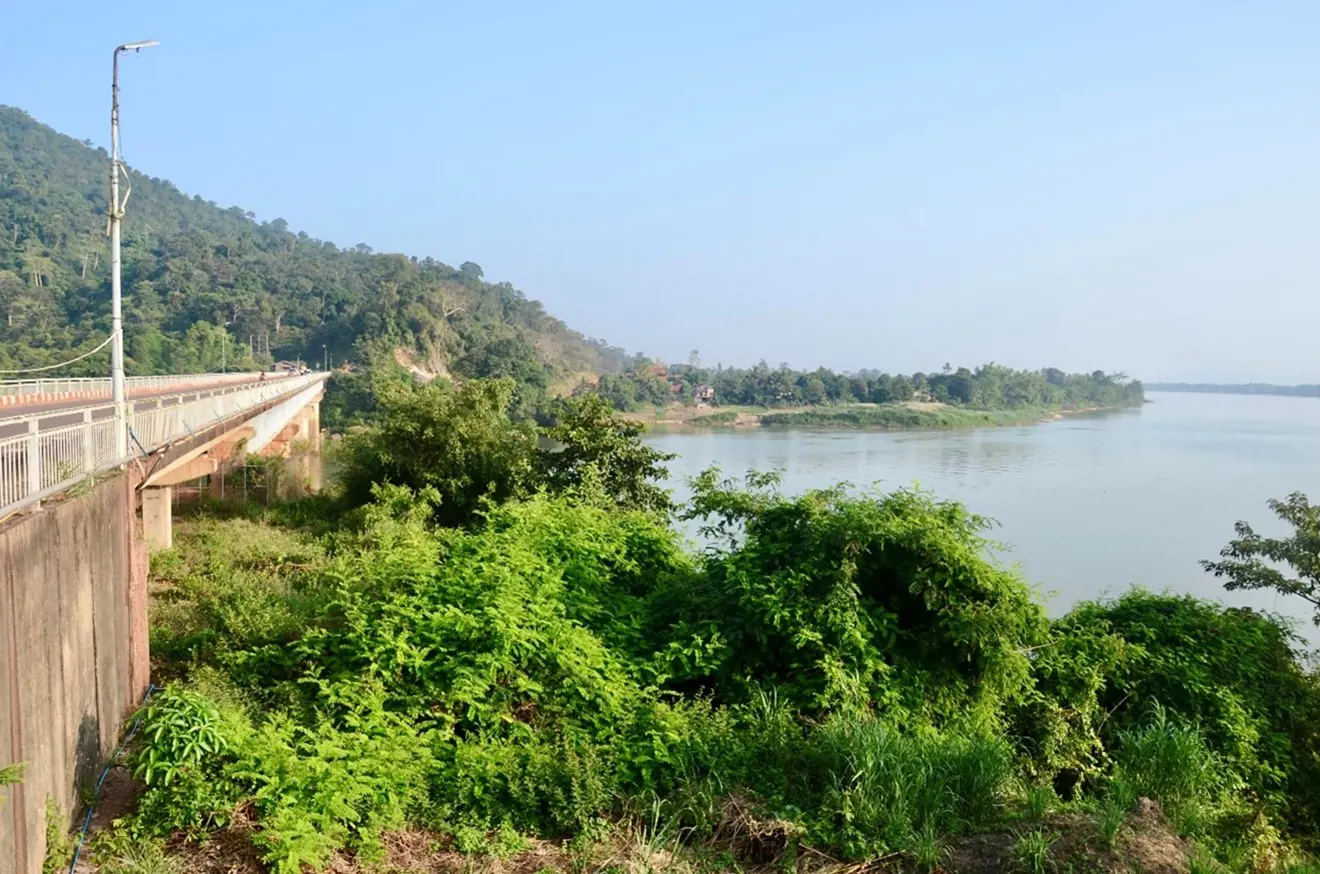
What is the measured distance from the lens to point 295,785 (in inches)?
264

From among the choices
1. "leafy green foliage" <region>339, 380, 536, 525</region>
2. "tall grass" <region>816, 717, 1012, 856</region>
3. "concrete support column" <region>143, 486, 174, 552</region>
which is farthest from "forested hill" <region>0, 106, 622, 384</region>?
"tall grass" <region>816, 717, 1012, 856</region>

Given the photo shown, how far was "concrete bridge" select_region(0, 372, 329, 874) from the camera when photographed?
18.8ft

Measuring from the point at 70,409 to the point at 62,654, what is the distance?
1043 cm

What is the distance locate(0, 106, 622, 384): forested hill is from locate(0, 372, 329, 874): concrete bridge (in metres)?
46.0

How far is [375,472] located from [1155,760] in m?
18.7

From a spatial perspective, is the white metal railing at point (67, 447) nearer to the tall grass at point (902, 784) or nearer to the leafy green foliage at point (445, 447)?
the tall grass at point (902, 784)

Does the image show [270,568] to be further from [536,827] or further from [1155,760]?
[1155,760]

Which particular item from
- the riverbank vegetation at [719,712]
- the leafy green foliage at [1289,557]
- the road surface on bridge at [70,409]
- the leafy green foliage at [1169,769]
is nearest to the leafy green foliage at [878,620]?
the riverbank vegetation at [719,712]

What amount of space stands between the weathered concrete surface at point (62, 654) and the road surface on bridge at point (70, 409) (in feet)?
3.27

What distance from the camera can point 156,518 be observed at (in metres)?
17.5

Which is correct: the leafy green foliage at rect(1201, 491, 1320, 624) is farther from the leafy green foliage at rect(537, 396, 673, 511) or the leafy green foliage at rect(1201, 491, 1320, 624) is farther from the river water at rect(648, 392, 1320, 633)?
the leafy green foliage at rect(537, 396, 673, 511)

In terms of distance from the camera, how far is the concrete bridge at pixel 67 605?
5.73 metres

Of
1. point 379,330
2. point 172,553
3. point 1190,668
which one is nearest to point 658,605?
point 1190,668

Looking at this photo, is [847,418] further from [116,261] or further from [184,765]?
[184,765]
